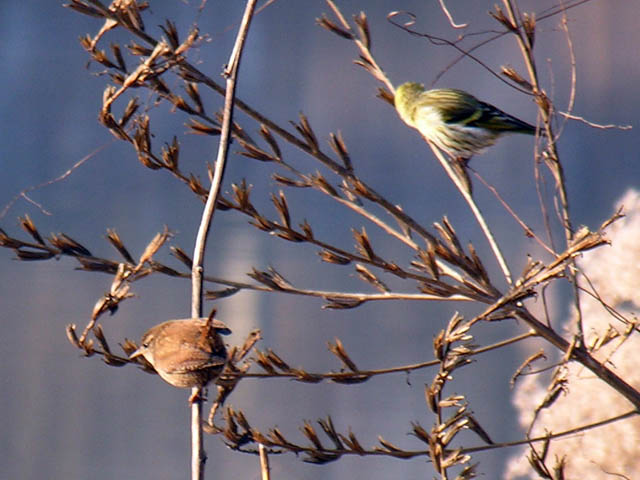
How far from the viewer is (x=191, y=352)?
0.35m

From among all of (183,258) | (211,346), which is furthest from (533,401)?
(211,346)

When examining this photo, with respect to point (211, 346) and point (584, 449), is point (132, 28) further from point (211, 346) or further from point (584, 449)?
point (584, 449)

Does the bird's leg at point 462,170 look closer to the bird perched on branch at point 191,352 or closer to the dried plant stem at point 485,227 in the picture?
the dried plant stem at point 485,227

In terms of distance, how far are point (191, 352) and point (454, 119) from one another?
1.23 ft

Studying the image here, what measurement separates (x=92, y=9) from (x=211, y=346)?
22 centimetres

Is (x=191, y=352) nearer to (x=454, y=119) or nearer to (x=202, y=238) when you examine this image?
(x=202, y=238)

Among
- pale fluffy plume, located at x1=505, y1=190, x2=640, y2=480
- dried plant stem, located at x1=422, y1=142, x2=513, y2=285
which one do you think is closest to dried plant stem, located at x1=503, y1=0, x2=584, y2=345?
dried plant stem, located at x1=422, y1=142, x2=513, y2=285

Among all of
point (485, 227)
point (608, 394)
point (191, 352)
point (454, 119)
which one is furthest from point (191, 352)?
point (608, 394)

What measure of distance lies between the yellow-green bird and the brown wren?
0.96 ft

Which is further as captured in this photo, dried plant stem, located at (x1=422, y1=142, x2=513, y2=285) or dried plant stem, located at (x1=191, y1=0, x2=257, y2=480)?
dried plant stem, located at (x1=422, y1=142, x2=513, y2=285)

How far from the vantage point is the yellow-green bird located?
0.61 metres

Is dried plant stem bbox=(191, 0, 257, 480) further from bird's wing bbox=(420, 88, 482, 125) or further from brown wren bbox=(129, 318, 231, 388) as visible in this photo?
bird's wing bbox=(420, 88, 482, 125)

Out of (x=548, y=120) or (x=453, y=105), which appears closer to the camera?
(x=548, y=120)

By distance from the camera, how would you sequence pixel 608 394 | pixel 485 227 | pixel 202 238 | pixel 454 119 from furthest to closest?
pixel 608 394
pixel 454 119
pixel 485 227
pixel 202 238
